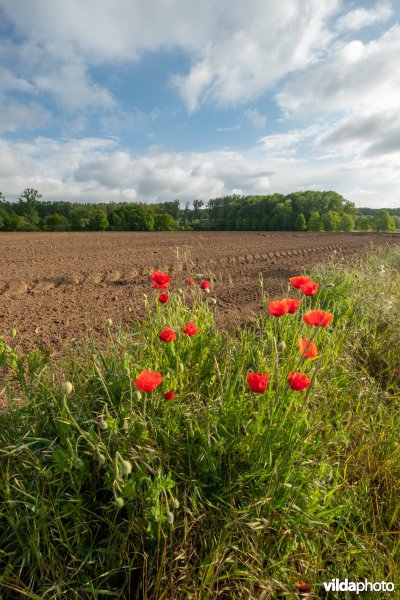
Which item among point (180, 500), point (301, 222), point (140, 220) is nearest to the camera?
point (180, 500)

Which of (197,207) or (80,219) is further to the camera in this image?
(197,207)

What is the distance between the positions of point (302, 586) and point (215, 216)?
68756mm

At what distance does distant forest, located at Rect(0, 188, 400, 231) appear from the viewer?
46.3 m

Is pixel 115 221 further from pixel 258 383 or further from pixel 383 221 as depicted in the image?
pixel 258 383

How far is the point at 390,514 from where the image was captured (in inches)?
67.7

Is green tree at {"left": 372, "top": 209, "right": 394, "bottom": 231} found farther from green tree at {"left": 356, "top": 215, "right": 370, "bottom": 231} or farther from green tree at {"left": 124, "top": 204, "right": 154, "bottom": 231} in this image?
green tree at {"left": 124, "top": 204, "right": 154, "bottom": 231}

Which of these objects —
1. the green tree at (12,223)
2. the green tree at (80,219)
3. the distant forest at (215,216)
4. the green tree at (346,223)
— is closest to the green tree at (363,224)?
the distant forest at (215,216)

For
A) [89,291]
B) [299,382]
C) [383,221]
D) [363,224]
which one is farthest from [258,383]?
[363,224]

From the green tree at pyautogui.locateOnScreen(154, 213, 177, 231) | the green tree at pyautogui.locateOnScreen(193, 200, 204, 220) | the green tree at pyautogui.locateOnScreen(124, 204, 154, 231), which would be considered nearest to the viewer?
the green tree at pyautogui.locateOnScreen(124, 204, 154, 231)

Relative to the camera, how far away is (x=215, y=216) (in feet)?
221

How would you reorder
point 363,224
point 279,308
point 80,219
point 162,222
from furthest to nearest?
1. point 363,224
2. point 162,222
3. point 80,219
4. point 279,308

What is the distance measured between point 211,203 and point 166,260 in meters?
61.7

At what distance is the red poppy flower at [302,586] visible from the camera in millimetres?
1298

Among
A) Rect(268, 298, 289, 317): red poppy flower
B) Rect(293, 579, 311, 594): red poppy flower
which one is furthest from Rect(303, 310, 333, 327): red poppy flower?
Rect(293, 579, 311, 594): red poppy flower
